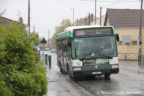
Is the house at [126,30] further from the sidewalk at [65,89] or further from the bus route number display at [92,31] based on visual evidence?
the sidewalk at [65,89]

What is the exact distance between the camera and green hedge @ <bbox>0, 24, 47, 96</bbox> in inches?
247

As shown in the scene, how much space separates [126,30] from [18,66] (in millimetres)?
45204

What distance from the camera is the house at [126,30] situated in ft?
159

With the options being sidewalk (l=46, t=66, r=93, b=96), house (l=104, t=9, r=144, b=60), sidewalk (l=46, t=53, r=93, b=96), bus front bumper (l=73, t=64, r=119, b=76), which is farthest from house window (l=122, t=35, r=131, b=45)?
sidewalk (l=46, t=66, r=93, b=96)

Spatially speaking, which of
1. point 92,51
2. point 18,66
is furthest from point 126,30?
point 18,66

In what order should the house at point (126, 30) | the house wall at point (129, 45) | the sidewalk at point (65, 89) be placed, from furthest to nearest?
1. the house wall at point (129, 45)
2. the house at point (126, 30)
3. the sidewalk at point (65, 89)

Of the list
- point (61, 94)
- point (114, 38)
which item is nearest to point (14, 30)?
point (61, 94)

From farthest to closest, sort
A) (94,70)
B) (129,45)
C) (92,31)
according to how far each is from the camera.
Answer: (129,45) → (92,31) → (94,70)

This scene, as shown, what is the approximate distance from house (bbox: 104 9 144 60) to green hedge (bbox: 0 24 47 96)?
41.4m

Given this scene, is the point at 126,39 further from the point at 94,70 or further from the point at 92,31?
the point at 94,70

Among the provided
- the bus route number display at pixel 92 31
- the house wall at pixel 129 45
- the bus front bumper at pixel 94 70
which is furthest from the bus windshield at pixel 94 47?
the house wall at pixel 129 45

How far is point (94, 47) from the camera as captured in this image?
15.9 meters

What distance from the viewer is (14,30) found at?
7086 mm

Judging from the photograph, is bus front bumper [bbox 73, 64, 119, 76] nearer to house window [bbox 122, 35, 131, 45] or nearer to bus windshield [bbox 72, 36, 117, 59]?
bus windshield [bbox 72, 36, 117, 59]
